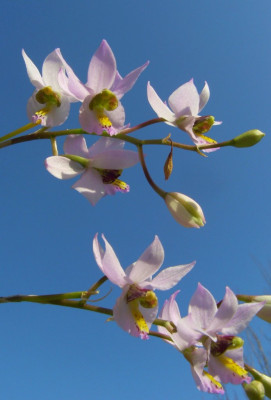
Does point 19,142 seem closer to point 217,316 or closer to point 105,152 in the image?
point 105,152

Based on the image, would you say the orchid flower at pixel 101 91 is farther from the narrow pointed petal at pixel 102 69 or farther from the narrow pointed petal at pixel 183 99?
the narrow pointed petal at pixel 183 99

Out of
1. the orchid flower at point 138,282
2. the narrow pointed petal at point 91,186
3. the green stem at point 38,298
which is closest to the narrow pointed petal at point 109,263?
the orchid flower at point 138,282

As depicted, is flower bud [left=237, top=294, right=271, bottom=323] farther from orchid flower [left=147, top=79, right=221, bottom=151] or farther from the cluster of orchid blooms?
orchid flower [left=147, top=79, right=221, bottom=151]

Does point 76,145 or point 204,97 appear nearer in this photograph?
point 76,145

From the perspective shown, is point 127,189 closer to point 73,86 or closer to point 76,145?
point 76,145

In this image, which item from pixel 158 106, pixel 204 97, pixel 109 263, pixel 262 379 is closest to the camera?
pixel 109 263

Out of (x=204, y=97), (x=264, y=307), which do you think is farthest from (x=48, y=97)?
(x=264, y=307)

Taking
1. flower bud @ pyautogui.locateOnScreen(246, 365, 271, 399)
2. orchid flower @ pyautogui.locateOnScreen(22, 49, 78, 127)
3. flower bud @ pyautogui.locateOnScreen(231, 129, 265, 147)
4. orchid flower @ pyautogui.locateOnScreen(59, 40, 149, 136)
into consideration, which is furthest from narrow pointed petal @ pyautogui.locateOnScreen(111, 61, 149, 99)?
flower bud @ pyautogui.locateOnScreen(246, 365, 271, 399)
